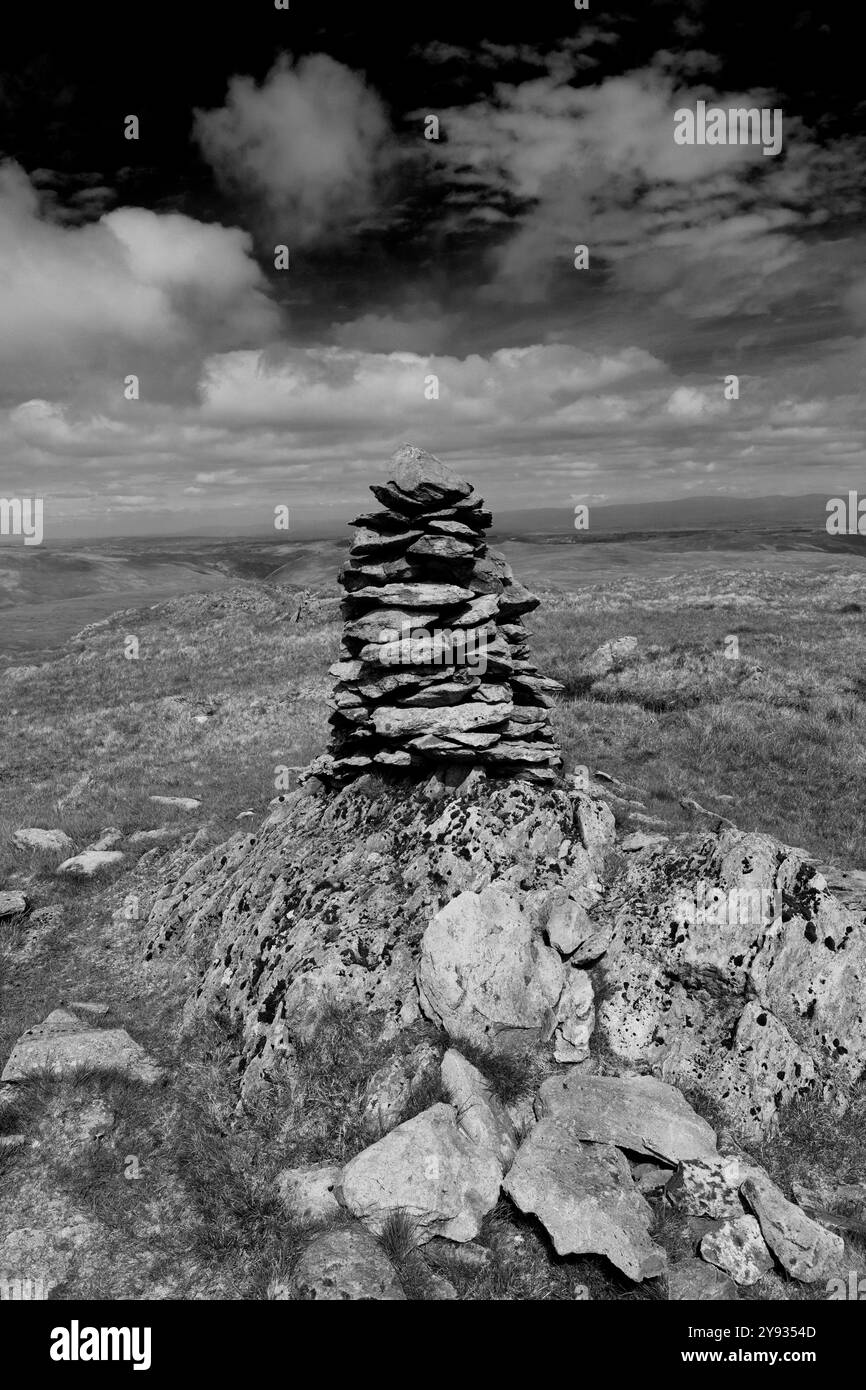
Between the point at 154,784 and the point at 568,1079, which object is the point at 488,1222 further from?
the point at 154,784

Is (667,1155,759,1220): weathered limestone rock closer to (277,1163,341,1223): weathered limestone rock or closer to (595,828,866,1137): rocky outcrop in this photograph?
(595,828,866,1137): rocky outcrop

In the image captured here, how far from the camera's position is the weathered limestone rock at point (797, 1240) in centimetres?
751

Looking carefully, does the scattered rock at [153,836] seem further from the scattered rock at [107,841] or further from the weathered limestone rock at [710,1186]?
the weathered limestone rock at [710,1186]

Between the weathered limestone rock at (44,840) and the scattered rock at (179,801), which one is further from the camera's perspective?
the scattered rock at (179,801)

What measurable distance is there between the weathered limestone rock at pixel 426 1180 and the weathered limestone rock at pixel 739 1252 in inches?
92.9

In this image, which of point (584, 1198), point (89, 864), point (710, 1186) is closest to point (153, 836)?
point (89, 864)

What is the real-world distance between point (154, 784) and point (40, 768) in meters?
8.67

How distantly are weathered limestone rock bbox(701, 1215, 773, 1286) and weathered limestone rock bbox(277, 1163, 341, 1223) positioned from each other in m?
4.10

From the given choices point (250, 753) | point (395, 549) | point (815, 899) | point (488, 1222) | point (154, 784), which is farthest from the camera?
point (250, 753)

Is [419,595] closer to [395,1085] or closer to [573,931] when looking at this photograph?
[573,931]

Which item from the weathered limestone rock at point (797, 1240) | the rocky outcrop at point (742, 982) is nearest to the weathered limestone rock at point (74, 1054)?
Answer: the rocky outcrop at point (742, 982)

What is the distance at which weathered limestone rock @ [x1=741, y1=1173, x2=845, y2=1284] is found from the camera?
7512 millimetres

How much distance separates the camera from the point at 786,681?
31.7 meters
